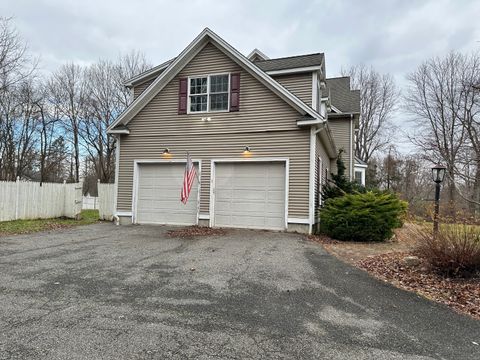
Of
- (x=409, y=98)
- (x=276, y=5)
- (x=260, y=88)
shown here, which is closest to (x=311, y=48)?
(x=409, y=98)

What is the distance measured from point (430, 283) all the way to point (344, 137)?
1330 cm

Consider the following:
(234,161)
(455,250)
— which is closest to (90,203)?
(234,161)

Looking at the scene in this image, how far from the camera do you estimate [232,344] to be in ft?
9.38

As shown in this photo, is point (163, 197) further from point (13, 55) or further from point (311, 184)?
point (13, 55)

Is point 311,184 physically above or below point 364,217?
above

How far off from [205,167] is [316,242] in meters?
4.54

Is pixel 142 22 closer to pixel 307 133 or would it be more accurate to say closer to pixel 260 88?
pixel 260 88

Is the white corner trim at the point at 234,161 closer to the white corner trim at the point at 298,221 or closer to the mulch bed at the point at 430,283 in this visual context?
the white corner trim at the point at 298,221

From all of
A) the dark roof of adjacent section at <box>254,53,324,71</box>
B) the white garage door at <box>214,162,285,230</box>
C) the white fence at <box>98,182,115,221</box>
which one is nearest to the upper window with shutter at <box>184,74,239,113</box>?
the dark roof of adjacent section at <box>254,53,324,71</box>

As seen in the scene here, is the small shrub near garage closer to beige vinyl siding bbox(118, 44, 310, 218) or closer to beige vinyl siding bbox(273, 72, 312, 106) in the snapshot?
beige vinyl siding bbox(118, 44, 310, 218)

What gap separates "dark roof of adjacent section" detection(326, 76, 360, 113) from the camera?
57.4 ft

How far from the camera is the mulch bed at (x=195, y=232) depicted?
9.16 m

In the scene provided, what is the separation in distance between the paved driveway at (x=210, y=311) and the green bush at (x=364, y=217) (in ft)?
9.11

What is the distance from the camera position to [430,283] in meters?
4.98
